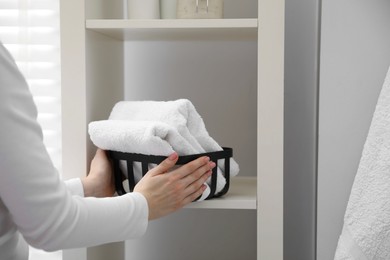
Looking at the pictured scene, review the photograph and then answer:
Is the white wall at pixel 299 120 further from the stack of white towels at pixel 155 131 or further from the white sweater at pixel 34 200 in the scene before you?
the white sweater at pixel 34 200

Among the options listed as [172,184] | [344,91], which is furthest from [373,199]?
[172,184]

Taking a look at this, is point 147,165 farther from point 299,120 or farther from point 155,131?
point 299,120

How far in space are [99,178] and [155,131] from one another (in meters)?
0.16

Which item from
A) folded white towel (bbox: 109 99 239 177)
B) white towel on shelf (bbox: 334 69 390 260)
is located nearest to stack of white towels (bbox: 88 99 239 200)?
folded white towel (bbox: 109 99 239 177)

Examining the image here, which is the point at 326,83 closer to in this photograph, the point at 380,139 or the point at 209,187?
the point at 380,139

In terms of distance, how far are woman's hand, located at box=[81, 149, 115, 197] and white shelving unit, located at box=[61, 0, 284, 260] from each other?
2 cm

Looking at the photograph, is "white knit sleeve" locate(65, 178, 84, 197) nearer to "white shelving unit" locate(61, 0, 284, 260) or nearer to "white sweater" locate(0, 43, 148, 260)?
"white shelving unit" locate(61, 0, 284, 260)

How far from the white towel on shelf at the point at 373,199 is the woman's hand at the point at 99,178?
41cm

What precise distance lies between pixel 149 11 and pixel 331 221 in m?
0.50

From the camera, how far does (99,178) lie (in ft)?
3.37

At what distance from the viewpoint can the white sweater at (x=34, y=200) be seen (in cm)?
71

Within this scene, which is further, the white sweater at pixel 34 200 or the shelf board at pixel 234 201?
the shelf board at pixel 234 201

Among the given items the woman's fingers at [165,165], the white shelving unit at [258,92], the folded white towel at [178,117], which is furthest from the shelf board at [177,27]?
the woman's fingers at [165,165]

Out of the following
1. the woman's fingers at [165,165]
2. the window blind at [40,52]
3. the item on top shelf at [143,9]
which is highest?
the item on top shelf at [143,9]
